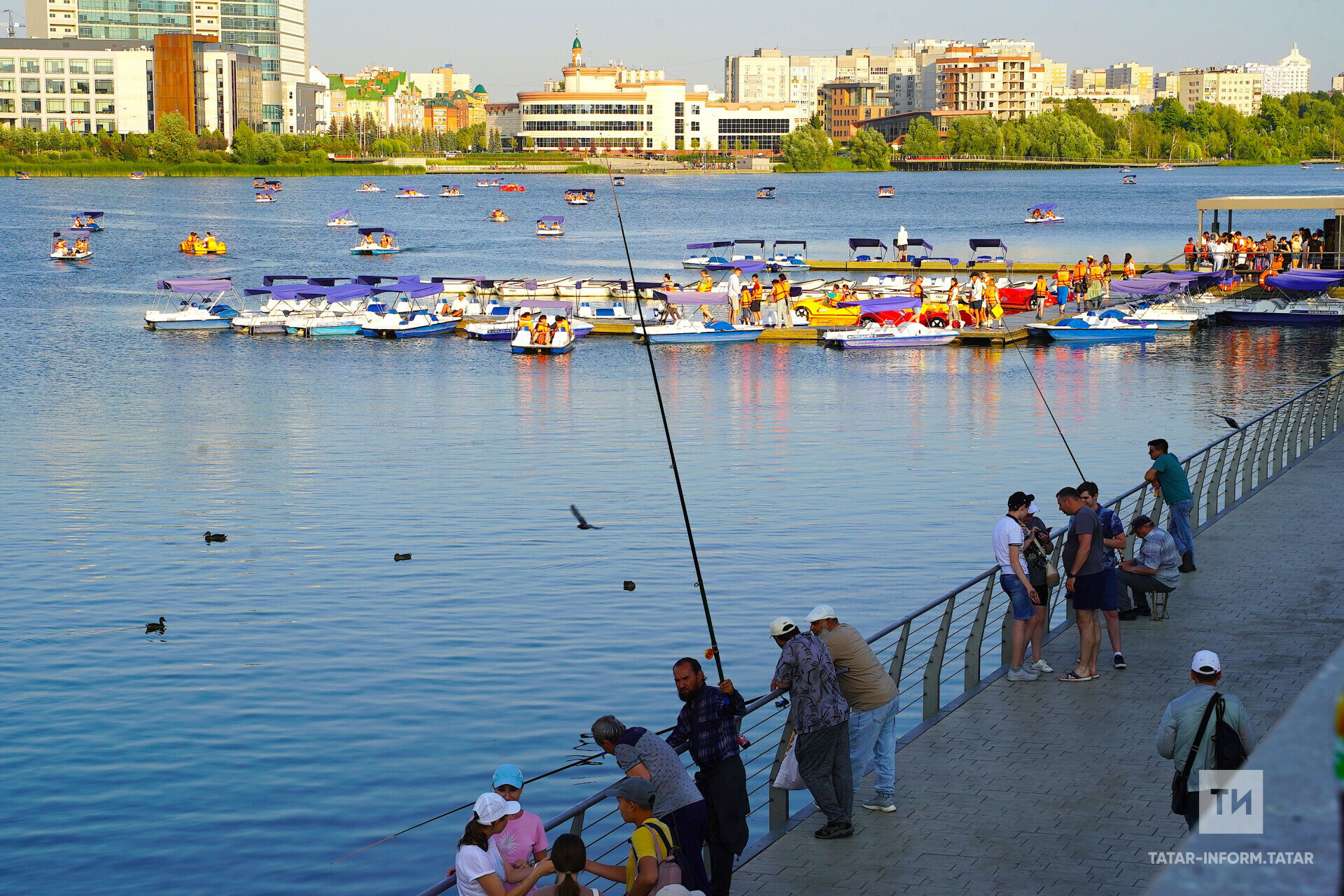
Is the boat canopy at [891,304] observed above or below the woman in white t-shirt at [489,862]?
above

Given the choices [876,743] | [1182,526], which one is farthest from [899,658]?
[1182,526]

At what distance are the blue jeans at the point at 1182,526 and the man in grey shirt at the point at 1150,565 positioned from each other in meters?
1.63

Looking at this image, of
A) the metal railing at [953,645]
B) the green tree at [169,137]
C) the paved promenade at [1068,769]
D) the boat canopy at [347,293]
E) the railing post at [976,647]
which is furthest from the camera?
the green tree at [169,137]

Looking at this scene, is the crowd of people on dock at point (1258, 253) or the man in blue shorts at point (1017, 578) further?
the crowd of people on dock at point (1258, 253)

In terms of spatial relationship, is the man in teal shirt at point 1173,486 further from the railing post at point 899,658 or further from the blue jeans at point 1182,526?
the railing post at point 899,658

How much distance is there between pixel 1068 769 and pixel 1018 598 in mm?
2160

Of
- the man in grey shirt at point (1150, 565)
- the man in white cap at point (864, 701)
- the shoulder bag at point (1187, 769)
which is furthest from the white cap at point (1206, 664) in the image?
the man in grey shirt at point (1150, 565)

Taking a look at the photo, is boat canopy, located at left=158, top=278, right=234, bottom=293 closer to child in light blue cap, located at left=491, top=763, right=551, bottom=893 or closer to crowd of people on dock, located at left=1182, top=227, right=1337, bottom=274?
crowd of people on dock, located at left=1182, top=227, right=1337, bottom=274

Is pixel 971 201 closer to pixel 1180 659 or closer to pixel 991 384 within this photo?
pixel 991 384

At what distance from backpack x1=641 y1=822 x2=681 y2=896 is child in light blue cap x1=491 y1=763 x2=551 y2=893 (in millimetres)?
806

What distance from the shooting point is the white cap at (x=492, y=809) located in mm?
7734

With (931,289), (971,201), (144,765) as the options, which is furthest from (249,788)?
(971,201)

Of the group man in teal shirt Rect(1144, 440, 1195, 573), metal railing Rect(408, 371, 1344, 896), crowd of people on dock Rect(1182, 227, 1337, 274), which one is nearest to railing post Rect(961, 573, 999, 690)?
metal railing Rect(408, 371, 1344, 896)

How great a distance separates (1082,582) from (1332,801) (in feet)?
33.2
